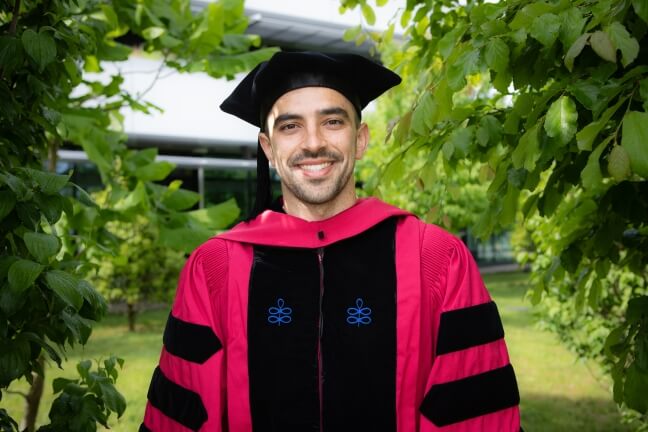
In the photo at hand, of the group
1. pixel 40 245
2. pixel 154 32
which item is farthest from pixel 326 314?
pixel 154 32

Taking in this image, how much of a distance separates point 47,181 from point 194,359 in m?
0.69

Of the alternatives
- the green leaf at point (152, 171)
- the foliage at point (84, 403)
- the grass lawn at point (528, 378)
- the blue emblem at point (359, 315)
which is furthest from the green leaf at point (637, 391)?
the green leaf at point (152, 171)

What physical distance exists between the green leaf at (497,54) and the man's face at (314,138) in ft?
1.53

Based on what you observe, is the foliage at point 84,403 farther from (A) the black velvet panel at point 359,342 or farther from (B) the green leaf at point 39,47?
(B) the green leaf at point 39,47

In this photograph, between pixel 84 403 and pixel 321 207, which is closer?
pixel 321 207

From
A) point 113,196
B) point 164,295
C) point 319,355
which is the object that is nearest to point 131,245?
point 164,295

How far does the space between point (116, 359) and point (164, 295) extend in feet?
33.9

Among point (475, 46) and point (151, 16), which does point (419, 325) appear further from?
point (151, 16)

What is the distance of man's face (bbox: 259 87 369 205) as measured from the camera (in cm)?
216

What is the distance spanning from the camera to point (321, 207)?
7.38ft

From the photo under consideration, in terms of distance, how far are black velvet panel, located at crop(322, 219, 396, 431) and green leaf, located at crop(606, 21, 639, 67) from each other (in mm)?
886

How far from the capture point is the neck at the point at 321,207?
225 cm

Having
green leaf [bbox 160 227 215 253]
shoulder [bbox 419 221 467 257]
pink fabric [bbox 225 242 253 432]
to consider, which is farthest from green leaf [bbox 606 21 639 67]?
green leaf [bbox 160 227 215 253]

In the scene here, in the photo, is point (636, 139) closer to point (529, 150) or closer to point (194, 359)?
point (529, 150)
